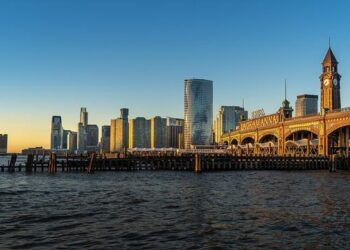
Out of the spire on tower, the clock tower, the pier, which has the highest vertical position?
the spire on tower

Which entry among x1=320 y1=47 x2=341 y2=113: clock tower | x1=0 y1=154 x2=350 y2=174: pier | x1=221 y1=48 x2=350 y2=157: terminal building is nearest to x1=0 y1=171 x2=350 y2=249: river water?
x1=0 y1=154 x2=350 y2=174: pier

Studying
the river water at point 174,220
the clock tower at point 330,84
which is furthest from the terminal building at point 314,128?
the river water at point 174,220

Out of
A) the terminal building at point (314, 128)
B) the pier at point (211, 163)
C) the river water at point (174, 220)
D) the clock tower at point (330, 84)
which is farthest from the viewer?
the clock tower at point (330, 84)

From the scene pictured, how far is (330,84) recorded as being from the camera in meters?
139

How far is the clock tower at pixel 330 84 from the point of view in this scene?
137 metres

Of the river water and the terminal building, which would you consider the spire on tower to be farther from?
the river water

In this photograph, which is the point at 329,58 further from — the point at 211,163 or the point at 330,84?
the point at 211,163

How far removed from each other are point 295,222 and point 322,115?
90.0 m

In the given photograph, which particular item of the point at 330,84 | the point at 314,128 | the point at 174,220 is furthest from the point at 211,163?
the point at 174,220

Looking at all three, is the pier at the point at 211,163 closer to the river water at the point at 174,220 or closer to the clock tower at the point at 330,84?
the clock tower at the point at 330,84

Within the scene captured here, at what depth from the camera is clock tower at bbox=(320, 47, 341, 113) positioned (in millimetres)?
137250

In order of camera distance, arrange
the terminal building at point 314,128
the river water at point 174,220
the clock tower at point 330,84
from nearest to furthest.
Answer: the river water at point 174,220 < the terminal building at point 314,128 < the clock tower at point 330,84

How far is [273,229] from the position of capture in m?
26.4

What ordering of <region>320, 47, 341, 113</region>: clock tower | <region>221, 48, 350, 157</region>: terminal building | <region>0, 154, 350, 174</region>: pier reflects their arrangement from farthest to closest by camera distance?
<region>320, 47, 341, 113</region>: clock tower, <region>221, 48, 350, 157</region>: terminal building, <region>0, 154, 350, 174</region>: pier
